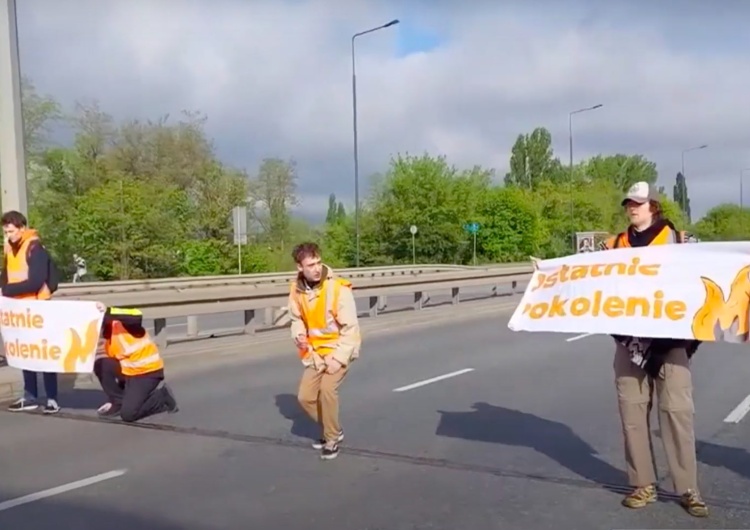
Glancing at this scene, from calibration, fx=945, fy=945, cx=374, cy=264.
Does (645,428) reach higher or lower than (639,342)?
lower

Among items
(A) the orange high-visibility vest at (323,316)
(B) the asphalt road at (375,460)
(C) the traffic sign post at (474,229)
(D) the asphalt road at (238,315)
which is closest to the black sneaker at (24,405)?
(B) the asphalt road at (375,460)

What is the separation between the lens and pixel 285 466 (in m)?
7.12

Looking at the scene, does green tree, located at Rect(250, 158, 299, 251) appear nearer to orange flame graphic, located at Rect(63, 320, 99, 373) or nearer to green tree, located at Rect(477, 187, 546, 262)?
green tree, located at Rect(477, 187, 546, 262)

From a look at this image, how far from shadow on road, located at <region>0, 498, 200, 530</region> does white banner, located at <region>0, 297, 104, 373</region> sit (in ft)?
9.97

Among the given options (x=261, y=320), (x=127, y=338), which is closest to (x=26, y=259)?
(x=127, y=338)

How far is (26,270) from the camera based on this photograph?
9469 millimetres

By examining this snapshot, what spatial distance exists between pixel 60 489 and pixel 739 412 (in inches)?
248

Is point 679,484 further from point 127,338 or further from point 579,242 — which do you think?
point 579,242

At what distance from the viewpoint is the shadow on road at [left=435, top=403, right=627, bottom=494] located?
6867mm

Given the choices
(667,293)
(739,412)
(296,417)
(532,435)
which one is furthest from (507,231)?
(667,293)

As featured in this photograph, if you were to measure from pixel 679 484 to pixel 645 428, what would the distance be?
1.26 ft

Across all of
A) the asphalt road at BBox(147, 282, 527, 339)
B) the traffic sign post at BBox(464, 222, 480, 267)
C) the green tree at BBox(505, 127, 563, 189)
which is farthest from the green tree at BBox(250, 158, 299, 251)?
the green tree at BBox(505, 127, 563, 189)

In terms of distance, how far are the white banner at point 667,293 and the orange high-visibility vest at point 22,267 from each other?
18.2 ft

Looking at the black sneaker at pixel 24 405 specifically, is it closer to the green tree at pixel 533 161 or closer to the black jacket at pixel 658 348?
the black jacket at pixel 658 348
